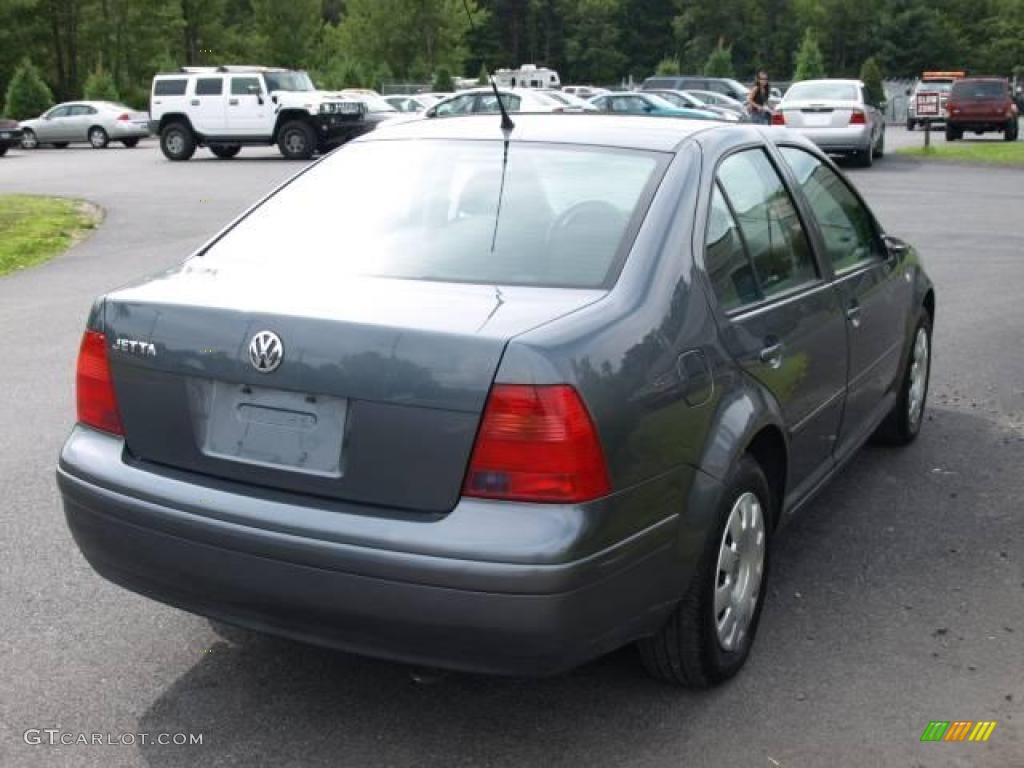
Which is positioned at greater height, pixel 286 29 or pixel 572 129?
pixel 572 129

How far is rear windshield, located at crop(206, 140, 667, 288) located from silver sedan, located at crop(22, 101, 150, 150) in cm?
3642

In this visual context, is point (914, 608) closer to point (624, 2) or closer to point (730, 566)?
point (730, 566)

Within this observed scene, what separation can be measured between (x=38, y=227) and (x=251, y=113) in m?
15.2

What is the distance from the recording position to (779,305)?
4.07 metres

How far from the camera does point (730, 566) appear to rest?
3705 mm

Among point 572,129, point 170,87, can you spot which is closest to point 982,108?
point 170,87

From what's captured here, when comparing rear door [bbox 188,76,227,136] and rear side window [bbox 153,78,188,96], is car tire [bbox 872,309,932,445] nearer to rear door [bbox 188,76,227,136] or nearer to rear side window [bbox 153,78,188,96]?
rear door [bbox 188,76,227,136]

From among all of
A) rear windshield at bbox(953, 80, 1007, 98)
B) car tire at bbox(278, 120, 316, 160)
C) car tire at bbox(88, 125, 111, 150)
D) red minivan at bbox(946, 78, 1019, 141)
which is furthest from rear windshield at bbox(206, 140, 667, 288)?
car tire at bbox(88, 125, 111, 150)

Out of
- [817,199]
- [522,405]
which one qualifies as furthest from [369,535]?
[817,199]

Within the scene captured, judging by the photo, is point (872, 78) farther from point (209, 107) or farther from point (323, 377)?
point (323, 377)

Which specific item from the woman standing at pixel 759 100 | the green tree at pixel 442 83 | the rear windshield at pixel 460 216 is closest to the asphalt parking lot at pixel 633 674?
the rear windshield at pixel 460 216

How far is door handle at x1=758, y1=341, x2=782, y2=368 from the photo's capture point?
384cm

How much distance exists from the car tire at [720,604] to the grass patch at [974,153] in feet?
78.9

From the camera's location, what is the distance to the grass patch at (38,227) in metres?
13.6
